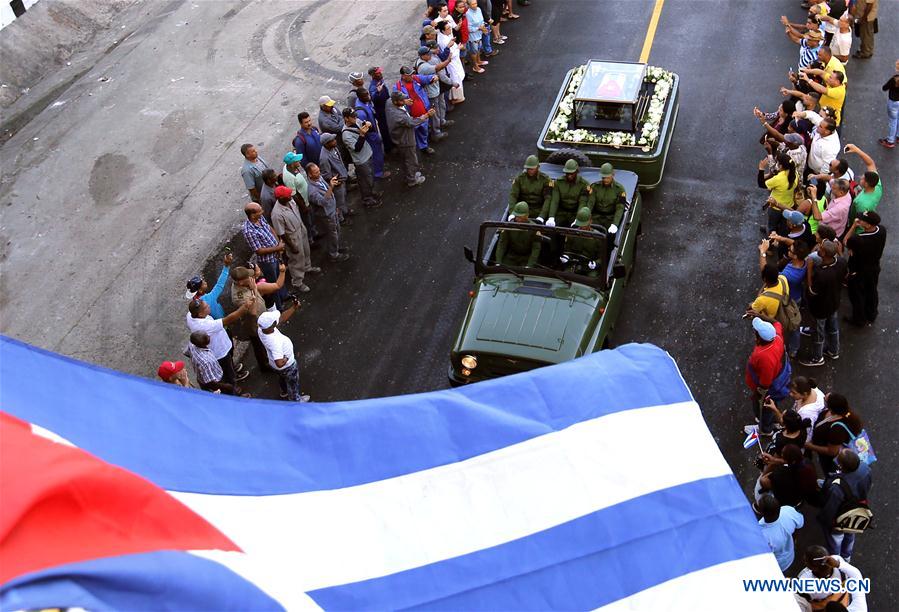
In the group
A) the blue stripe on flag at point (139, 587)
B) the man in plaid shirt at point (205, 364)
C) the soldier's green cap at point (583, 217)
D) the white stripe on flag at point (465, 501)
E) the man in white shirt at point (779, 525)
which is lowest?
the man in white shirt at point (779, 525)

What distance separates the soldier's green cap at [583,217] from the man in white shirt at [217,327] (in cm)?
383

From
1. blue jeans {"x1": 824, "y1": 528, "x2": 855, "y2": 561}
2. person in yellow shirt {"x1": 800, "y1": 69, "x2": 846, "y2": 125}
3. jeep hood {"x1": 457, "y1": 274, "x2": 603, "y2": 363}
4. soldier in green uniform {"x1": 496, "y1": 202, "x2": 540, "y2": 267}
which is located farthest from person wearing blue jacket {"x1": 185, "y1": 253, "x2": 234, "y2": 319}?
person in yellow shirt {"x1": 800, "y1": 69, "x2": 846, "y2": 125}

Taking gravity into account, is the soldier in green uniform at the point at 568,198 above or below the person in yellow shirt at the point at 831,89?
above

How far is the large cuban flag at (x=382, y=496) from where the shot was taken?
10.9ft

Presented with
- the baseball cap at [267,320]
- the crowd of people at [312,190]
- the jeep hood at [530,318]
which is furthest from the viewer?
the crowd of people at [312,190]

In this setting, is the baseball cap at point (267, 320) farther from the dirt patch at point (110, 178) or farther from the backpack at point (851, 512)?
the dirt patch at point (110, 178)

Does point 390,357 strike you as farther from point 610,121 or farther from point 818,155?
point 818,155

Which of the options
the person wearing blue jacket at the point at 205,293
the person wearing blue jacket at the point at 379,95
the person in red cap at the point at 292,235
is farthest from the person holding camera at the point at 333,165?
the person wearing blue jacket at the point at 205,293

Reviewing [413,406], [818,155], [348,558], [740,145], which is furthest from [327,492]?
[740,145]

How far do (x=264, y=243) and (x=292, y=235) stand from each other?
48 cm

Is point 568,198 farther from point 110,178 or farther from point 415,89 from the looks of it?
point 110,178

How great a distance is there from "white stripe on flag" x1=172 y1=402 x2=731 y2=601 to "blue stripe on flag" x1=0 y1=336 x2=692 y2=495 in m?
0.09

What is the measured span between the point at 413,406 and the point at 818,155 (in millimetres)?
8147

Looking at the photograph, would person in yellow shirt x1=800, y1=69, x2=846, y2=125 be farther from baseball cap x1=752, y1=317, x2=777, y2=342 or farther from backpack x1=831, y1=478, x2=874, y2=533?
backpack x1=831, y1=478, x2=874, y2=533
